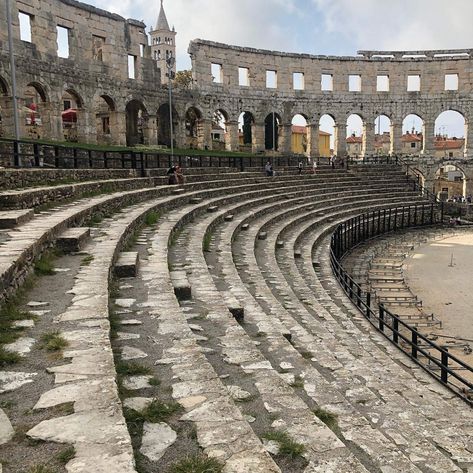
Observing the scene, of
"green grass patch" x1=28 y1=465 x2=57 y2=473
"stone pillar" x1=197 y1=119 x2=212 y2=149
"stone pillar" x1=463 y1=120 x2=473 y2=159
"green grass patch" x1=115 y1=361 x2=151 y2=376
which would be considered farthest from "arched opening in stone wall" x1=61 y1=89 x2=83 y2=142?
"stone pillar" x1=463 y1=120 x2=473 y2=159

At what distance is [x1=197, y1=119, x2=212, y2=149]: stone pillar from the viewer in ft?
119

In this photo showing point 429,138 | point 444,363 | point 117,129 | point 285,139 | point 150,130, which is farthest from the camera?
point 429,138

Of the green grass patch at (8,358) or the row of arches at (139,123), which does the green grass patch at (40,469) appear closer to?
the green grass patch at (8,358)

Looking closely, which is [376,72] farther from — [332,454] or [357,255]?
[332,454]

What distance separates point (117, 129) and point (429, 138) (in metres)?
26.4

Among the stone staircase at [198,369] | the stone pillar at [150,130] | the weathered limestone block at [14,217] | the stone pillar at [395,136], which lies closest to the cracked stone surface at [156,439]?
the stone staircase at [198,369]

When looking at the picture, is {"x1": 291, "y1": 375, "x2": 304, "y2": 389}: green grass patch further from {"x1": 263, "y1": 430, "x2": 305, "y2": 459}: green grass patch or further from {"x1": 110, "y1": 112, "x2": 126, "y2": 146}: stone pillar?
{"x1": 110, "y1": 112, "x2": 126, "y2": 146}: stone pillar

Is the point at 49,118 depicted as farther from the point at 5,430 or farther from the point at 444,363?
the point at 5,430

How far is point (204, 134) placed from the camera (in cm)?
3644

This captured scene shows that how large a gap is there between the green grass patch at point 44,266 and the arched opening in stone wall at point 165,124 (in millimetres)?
27593

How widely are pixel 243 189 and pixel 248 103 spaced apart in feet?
61.5

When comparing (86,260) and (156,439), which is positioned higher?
(86,260)

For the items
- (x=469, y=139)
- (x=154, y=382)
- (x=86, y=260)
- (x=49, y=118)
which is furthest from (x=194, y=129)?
(x=154, y=382)

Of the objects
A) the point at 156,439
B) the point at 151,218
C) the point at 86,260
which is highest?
the point at 151,218
